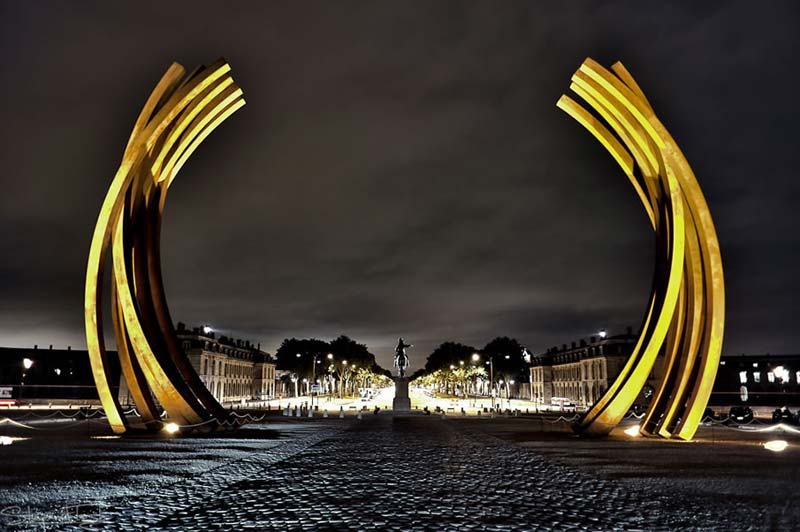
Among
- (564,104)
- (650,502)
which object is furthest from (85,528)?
(564,104)

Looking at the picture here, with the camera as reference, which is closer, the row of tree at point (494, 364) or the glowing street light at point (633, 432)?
the glowing street light at point (633, 432)

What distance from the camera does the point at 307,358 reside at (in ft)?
369

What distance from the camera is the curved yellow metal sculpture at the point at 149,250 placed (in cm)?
2144

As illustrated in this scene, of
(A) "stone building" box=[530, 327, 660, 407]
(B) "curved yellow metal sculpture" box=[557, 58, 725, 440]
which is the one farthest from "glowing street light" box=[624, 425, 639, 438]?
(A) "stone building" box=[530, 327, 660, 407]

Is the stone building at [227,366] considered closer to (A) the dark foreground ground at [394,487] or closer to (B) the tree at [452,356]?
(B) the tree at [452,356]

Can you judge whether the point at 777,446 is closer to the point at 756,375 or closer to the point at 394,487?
the point at 394,487

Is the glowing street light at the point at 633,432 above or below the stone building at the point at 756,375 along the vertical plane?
above

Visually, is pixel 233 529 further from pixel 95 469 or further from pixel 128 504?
pixel 95 469

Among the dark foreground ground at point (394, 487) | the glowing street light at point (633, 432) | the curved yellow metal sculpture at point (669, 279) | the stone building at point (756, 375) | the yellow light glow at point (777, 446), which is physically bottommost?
the stone building at point (756, 375)

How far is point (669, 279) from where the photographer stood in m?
21.2

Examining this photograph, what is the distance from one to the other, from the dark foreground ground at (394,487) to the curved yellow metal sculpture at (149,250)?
277 cm

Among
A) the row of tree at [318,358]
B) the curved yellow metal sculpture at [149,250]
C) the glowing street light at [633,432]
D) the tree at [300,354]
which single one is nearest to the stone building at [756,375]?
the row of tree at [318,358]

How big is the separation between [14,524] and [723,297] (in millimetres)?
21226

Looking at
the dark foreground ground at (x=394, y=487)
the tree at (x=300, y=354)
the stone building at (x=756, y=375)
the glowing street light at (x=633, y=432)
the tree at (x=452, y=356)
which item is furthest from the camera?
the tree at (x=452, y=356)
